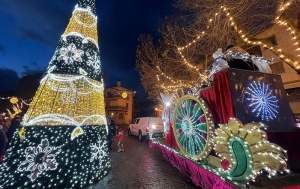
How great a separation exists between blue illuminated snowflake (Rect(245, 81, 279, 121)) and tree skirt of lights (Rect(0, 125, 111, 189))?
4.54 metres

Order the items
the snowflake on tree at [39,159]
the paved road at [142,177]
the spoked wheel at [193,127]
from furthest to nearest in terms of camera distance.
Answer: the paved road at [142,177], the snowflake on tree at [39,159], the spoked wheel at [193,127]

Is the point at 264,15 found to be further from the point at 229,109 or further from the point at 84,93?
the point at 84,93

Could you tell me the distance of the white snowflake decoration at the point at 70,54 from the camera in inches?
177

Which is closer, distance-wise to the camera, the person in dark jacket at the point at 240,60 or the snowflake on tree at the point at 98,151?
the person in dark jacket at the point at 240,60

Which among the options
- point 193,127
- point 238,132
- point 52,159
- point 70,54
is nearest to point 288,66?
point 193,127

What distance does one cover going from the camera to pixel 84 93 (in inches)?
179

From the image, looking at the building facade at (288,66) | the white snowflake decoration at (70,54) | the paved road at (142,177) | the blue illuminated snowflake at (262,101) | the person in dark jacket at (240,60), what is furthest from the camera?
the building facade at (288,66)

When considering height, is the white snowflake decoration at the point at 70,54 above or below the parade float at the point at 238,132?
above

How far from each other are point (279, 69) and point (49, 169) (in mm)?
13551

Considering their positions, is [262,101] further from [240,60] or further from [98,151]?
[98,151]

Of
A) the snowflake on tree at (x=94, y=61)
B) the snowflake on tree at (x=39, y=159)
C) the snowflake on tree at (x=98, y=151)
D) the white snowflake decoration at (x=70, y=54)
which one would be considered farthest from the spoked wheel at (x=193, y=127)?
the white snowflake decoration at (x=70, y=54)

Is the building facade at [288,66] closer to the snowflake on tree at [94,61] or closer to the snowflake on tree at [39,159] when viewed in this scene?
the snowflake on tree at [94,61]

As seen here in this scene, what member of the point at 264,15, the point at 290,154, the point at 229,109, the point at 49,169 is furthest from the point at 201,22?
the point at 49,169

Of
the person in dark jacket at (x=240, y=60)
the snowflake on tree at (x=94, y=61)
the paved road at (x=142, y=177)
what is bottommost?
the paved road at (x=142, y=177)
